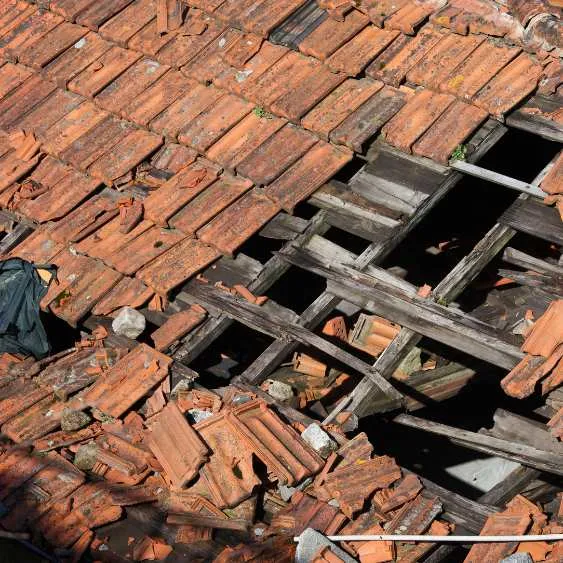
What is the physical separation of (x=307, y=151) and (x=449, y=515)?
3.80 m

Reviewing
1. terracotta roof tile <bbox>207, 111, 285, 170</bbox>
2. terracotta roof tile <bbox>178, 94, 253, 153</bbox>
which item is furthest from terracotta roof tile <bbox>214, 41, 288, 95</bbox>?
terracotta roof tile <bbox>207, 111, 285, 170</bbox>

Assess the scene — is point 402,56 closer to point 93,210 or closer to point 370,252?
point 370,252

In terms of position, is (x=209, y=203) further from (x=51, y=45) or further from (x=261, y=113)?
(x=51, y=45)

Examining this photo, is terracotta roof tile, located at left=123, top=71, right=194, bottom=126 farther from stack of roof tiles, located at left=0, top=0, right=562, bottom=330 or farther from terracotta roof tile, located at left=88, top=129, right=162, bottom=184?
terracotta roof tile, located at left=88, top=129, right=162, bottom=184

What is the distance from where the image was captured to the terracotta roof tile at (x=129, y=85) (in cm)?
1148

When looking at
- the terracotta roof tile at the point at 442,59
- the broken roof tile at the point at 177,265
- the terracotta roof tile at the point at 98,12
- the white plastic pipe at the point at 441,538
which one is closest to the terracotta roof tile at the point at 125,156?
the broken roof tile at the point at 177,265

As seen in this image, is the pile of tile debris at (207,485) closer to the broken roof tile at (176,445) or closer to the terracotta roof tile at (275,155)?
the broken roof tile at (176,445)

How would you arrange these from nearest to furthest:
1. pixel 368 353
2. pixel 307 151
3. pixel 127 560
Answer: pixel 127 560
pixel 307 151
pixel 368 353

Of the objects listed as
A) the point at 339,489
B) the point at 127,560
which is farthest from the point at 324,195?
the point at 127,560

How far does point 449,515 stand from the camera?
812 cm

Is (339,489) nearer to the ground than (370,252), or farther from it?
nearer to the ground

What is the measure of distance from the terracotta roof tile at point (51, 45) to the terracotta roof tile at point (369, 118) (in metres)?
3.80

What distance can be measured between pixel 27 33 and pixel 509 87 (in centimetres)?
585

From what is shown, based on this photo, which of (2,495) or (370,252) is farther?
(370,252)
